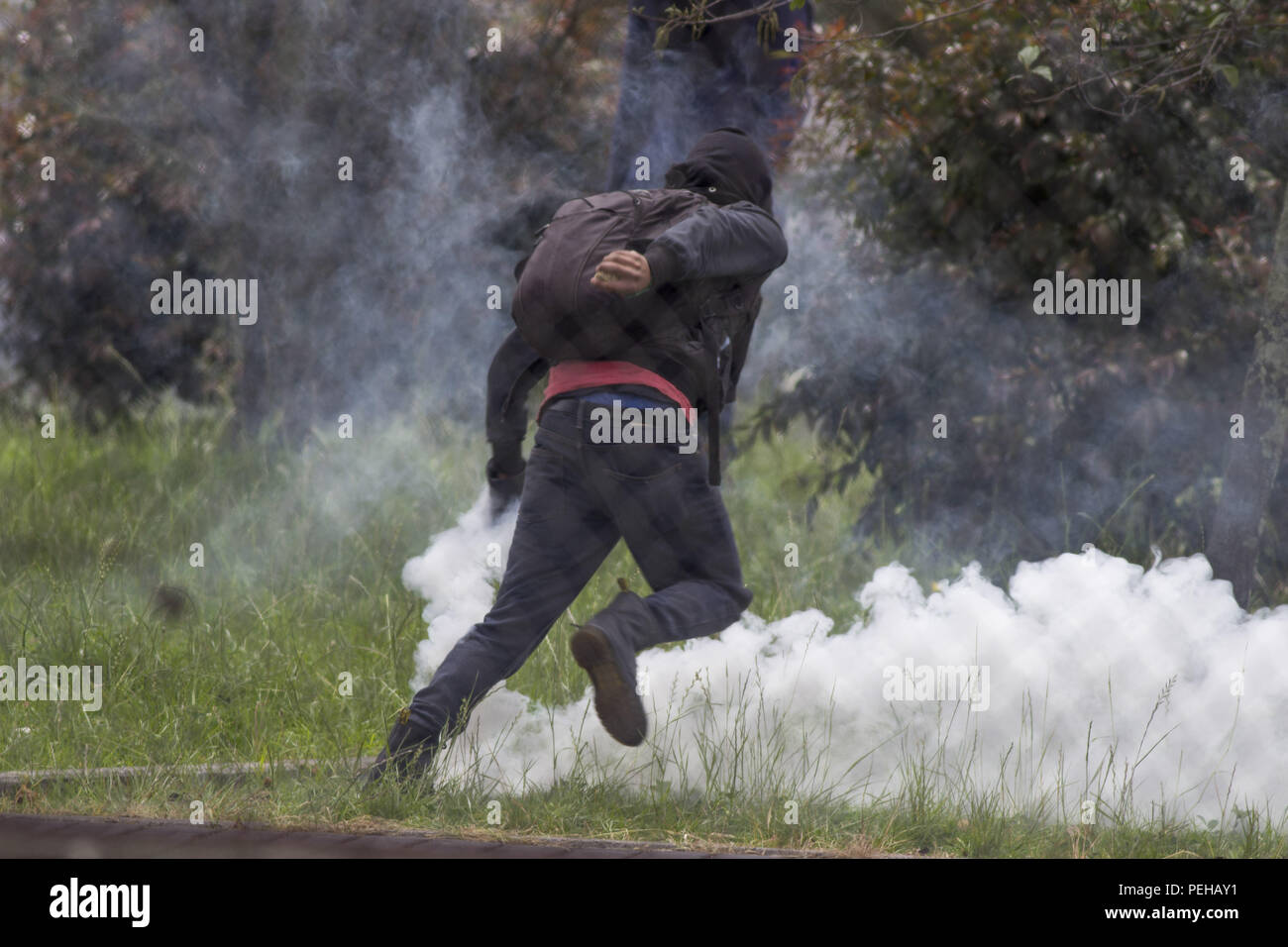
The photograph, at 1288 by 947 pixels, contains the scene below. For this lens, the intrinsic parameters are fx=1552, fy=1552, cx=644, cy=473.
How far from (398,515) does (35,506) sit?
6.12 ft

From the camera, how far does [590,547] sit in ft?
14.0

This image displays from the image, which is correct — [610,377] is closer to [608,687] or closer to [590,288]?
[590,288]

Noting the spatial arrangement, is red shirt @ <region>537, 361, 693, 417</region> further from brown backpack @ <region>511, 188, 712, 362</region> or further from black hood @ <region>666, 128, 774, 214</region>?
black hood @ <region>666, 128, 774, 214</region>

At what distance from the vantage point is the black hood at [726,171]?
4.23 m

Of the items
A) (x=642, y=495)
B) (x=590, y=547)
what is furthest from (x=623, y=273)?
(x=590, y=547)

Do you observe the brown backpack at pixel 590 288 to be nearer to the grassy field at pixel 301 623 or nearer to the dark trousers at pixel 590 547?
the dark trousers at pixel 590 547

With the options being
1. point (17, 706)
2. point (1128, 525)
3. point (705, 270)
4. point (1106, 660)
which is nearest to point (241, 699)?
point (17, 706)

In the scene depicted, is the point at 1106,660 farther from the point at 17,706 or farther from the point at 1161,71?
the point at 17,706

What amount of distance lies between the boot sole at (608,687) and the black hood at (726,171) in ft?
4.14

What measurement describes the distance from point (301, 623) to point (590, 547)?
7.44 feet

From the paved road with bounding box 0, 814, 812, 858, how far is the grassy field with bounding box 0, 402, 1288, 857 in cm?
15

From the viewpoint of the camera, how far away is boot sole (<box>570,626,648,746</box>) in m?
3.82

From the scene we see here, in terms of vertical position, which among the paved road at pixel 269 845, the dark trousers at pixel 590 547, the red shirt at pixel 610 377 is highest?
the red shirt at pixel 610 377

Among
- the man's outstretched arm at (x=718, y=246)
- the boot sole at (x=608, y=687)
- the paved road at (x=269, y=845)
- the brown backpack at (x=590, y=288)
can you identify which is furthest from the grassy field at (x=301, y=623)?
the man's outstretched arm at (x=718, y=246)
